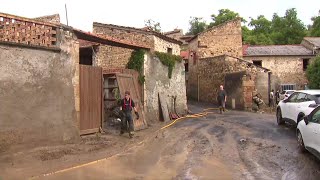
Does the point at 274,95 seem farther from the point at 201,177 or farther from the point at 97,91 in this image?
the point at 201,177

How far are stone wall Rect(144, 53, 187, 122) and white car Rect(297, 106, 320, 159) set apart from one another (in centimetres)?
795

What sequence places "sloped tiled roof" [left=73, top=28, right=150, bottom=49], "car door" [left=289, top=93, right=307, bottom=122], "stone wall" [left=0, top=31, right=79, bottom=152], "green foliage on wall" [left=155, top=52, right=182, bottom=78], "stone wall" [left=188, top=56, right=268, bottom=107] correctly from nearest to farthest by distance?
A: 1. "stone wall" [left=0, top=31, right=79, bottom=152]
2. "sloped tiled roof" [left=73, top=28, right=150, bottom=49]
3. "car door" [left=289, top=93, right=307, bottom=122]
4. "green foliage on wall" [left=155, top=52, right=182, bottom=78]
5. "stone wall" [left=188, top=56, right=268, bottom=107]

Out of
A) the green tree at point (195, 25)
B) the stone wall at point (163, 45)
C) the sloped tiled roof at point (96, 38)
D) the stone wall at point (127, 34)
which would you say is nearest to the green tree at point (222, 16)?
the green tree at point (195, 25)

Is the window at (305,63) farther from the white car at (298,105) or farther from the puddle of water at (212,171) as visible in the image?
the puddle of water at (212,171)

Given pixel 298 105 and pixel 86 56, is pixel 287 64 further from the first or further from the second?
pixel 298 105

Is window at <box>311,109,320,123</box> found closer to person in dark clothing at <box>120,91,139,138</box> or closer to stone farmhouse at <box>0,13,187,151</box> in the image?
person in dark clothing at <box>120,91,139,138</box>

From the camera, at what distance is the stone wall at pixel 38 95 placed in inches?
367

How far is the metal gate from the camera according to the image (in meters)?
12.2

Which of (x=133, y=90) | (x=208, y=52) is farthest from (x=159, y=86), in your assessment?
(x=208, y=52)

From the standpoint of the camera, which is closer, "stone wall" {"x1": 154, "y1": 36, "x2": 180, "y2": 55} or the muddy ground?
the muddy ground

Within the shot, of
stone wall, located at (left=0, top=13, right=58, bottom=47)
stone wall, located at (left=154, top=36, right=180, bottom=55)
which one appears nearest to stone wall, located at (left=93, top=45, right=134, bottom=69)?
stone wall, located at (left=154, top=36, right=180, bottom=55)

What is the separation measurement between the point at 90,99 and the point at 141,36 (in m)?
7.87

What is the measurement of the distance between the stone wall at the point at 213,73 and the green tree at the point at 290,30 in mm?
24573

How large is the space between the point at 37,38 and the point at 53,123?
2.50 meters
